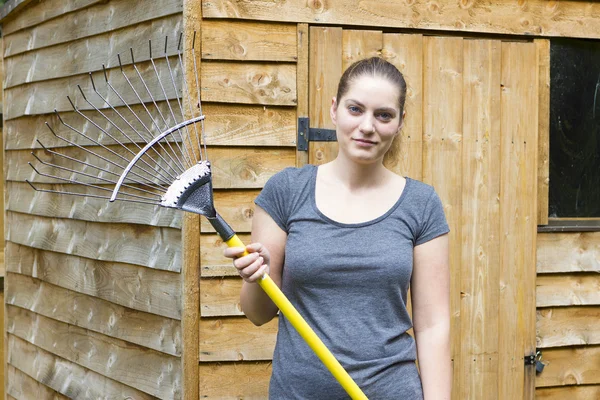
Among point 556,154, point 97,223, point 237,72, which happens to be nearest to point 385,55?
point 237,72

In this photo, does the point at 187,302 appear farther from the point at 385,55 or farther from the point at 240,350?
the point at 385,55

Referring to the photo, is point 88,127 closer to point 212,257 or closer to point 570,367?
point 212,257

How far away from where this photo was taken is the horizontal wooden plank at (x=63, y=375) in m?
4.43

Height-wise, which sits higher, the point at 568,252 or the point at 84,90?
the point at 84,90

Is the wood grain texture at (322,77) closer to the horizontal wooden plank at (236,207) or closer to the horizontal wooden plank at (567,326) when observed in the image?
the horizontal wooden plank at (236,207)

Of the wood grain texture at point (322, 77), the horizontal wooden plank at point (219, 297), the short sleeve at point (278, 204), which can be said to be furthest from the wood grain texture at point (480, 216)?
the short sleeve at point (278, 204)

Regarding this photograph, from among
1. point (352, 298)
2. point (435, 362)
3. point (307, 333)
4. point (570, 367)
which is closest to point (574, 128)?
point (570, 367)

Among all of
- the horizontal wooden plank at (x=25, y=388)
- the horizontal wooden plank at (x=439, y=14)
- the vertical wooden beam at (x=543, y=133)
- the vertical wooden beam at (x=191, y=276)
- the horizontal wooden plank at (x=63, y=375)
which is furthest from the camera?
the horizontal wooden plank at (x=25, y=388)

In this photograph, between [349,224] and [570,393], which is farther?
[570,393]

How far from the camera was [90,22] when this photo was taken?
4.54m

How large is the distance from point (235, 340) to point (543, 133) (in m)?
1.72

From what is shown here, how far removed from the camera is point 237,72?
3777mm

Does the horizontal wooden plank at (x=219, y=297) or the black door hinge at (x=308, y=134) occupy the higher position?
the black door hinge at (x=308, y=134)

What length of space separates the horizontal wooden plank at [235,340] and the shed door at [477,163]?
0.75 m
